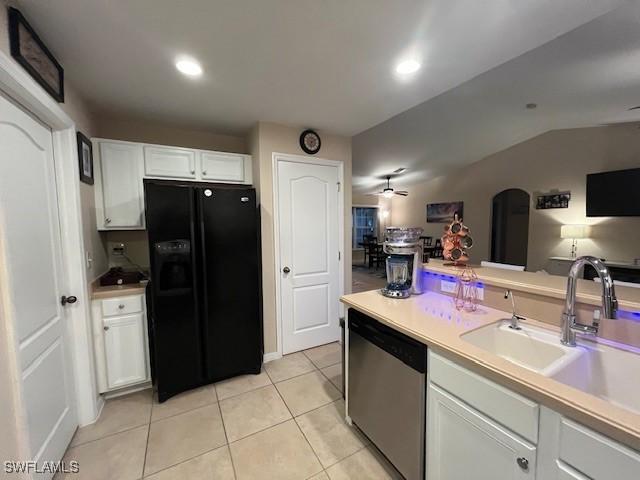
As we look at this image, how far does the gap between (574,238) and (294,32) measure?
582 centimetres

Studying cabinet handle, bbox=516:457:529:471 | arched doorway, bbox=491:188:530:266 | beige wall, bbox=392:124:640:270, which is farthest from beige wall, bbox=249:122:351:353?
arched doorway, bbox=491:188:530:266

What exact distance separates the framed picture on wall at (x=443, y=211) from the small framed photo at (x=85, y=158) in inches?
275

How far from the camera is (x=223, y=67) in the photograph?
1657mm

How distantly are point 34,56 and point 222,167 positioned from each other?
4.53 ft

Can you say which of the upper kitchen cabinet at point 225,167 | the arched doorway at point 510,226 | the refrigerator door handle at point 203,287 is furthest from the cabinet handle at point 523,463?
the arched doorway at point 510,226

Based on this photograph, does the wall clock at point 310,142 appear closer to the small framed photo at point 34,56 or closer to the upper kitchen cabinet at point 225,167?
the upper kitchen cabinet at point 225,167

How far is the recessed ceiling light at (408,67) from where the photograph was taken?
164 cm

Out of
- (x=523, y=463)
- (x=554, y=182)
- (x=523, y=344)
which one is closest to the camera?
(x=523, y=463)

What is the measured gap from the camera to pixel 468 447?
1.03 metres

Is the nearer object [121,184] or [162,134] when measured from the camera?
[121,184]

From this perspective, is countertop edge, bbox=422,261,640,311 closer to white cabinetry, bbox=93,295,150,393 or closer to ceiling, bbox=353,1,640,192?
ceiling, bbox=353,1,640,192

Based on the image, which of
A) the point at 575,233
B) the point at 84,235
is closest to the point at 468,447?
the point at 84,235

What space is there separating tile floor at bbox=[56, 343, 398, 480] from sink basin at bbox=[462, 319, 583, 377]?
0.92 m

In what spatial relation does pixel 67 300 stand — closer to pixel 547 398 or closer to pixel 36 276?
pixel 36 276
